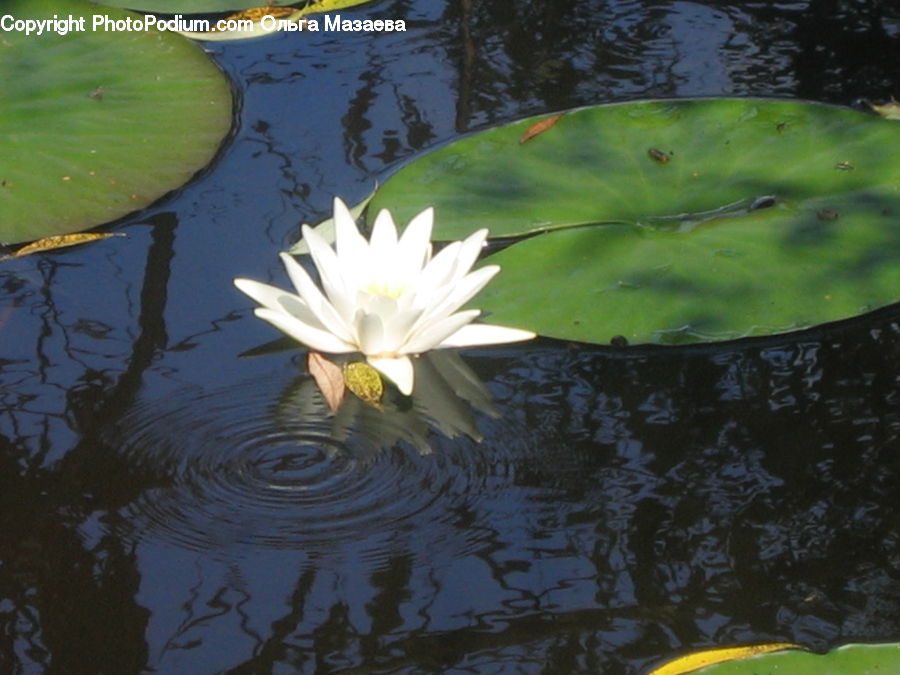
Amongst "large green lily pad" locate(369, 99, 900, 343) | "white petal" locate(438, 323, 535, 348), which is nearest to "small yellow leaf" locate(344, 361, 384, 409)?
"white petal" locate(438, 323, 535, 348)

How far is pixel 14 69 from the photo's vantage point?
2850mm

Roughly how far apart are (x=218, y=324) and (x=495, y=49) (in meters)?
1.36

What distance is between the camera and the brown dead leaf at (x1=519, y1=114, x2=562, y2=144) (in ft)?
8.51

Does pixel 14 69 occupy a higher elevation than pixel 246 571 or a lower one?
higher

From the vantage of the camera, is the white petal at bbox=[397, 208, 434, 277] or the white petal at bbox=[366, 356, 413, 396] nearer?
the white petal at bbox=[366, 356, 413, 396]

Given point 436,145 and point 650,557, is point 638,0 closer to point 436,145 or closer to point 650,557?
point 436,145

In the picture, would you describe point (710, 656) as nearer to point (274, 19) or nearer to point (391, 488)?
point (391, 488)

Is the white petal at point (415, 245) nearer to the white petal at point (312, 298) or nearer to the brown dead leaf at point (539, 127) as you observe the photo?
the white petal at point (312, 298)

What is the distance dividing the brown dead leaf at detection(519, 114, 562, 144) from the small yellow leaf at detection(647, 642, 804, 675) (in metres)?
1.34

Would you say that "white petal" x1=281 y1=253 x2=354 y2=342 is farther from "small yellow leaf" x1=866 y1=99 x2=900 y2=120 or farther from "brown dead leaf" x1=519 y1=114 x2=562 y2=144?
"small yellow leaf" x1=866 y1=99 x2=900 y2=120

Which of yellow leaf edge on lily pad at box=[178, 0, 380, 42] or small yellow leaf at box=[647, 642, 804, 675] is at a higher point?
yellow leaf edge on lily pad at box=[178, 0, 380, 42]

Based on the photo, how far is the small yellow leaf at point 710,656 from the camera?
1.51m

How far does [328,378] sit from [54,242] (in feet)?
2.35

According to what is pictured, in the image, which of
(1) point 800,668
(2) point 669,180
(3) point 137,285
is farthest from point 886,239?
(3) point 137,285
